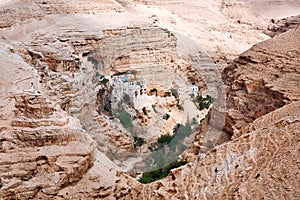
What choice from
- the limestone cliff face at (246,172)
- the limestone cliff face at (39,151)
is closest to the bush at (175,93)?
the limestone cliff face at (39,151)

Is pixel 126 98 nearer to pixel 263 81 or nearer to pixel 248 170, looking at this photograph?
pixel 263 81

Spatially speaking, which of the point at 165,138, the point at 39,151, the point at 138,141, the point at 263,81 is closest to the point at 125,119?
the point at 138,141

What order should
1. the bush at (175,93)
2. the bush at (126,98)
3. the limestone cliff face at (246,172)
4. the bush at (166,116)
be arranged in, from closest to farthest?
the limestone cliff face at (246,172), the bush at (126,98), the bush at (166,116), the bush at (175,93)

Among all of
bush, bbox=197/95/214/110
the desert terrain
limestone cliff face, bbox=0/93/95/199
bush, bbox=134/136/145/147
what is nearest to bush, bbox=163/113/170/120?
the desert terrain

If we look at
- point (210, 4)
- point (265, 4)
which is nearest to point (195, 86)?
point (210, 4)

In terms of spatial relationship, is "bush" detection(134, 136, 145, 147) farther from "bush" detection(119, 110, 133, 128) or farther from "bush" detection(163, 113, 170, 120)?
"bush" detection(163, 113, 170, 120)

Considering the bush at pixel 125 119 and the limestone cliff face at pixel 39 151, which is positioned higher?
the limestone cliff face at pixel 39 151

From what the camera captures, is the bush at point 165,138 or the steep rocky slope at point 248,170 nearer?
the steep rocky slope at point 248,170

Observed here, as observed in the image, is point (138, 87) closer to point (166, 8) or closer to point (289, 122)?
point (289, 122)

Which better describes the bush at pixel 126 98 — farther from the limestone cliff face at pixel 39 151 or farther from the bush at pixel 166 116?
the limestone cliff face at pixel 39 151
